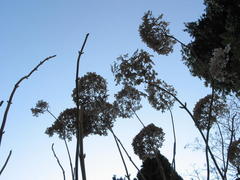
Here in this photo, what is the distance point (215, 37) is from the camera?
46.0 ft

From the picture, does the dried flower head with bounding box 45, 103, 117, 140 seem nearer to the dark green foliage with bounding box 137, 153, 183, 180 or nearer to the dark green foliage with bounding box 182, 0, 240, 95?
the dark green foliage with bounding box 182, 0, 240, 95

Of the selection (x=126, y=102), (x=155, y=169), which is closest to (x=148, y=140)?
(x=126, y=102)

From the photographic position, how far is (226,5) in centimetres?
1385

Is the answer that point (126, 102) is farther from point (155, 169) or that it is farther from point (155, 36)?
point (155, 169)

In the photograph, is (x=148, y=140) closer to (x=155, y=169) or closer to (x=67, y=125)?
(x=67, y=125)

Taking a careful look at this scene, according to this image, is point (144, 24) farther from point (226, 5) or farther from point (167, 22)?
point (226, 5)

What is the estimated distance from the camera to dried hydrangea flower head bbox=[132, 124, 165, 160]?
534 inches

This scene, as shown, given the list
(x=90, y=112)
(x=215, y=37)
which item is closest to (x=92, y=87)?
(x=90, y=112)

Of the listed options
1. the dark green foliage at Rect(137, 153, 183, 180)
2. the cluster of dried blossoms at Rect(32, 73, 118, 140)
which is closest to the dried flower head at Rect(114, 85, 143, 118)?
the cluster of dried blossoms at Rect(32, 73, 118, 140)

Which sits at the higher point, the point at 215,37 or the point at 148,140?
the point at 215,37

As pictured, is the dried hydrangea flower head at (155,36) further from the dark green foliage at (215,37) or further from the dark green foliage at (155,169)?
the dark green foliage at (155,169)

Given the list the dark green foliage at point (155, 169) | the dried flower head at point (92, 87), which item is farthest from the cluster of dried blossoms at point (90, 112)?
the dark green foliage at point (155, 169)

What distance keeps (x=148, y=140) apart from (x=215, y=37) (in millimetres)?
6244

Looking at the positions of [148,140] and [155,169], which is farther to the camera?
[155,169]
